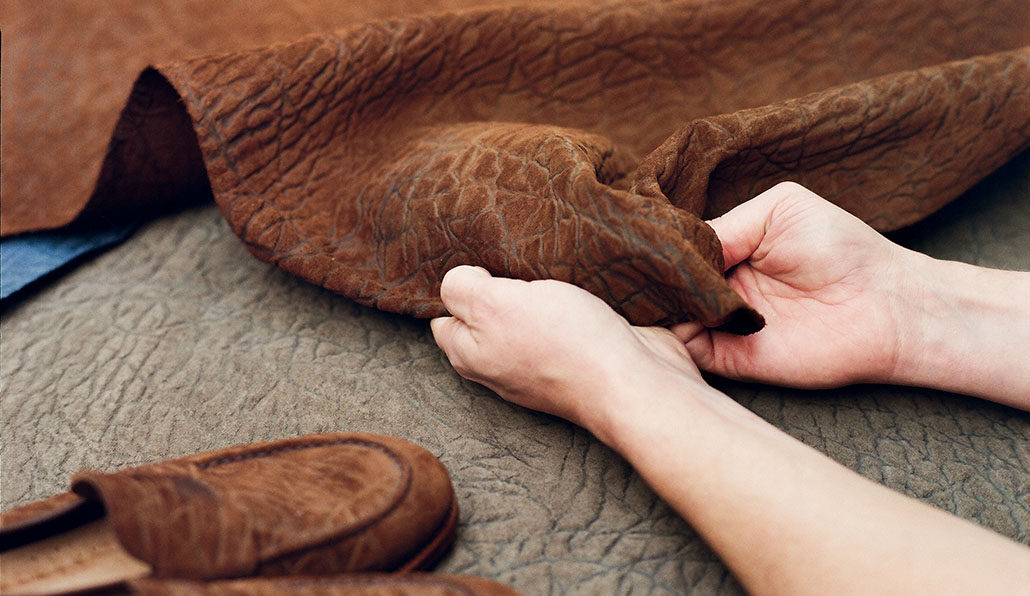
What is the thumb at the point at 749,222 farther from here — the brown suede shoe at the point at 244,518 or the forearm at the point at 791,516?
the brown suede shoe at the point at 244,518

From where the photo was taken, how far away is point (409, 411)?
0.92 meters

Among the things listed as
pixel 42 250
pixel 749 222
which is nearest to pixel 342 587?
pixel 749 222

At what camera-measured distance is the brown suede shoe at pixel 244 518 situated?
0.61 metres

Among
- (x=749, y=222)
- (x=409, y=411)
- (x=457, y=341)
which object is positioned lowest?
(x=409, y=411)

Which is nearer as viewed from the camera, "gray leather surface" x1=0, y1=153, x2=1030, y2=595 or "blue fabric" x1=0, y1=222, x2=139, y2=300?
A: "gray leather surface" x1=0, y1=153, x2=1030, y2=595

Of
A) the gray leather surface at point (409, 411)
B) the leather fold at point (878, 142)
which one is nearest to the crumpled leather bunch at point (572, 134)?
the leather fold at point (878, 142)

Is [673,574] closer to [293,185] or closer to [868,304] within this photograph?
[868,304]

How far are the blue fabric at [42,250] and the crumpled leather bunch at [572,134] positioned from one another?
4cm

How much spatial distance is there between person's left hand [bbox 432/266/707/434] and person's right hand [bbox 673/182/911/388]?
105 mm

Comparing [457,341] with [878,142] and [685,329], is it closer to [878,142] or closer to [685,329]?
[685,329]

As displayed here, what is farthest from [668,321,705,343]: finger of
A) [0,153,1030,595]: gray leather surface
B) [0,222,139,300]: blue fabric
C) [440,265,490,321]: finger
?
[0,222,139,300]: blue fabric

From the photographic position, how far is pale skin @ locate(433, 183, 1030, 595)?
61 cm

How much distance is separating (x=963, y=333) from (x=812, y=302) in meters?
0.19

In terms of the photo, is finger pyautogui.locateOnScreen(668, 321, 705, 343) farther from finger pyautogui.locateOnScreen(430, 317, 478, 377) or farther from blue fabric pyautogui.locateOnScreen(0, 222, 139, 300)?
blue fabric pyautogui.locateOnScreen(0, 222, 139, 300)
